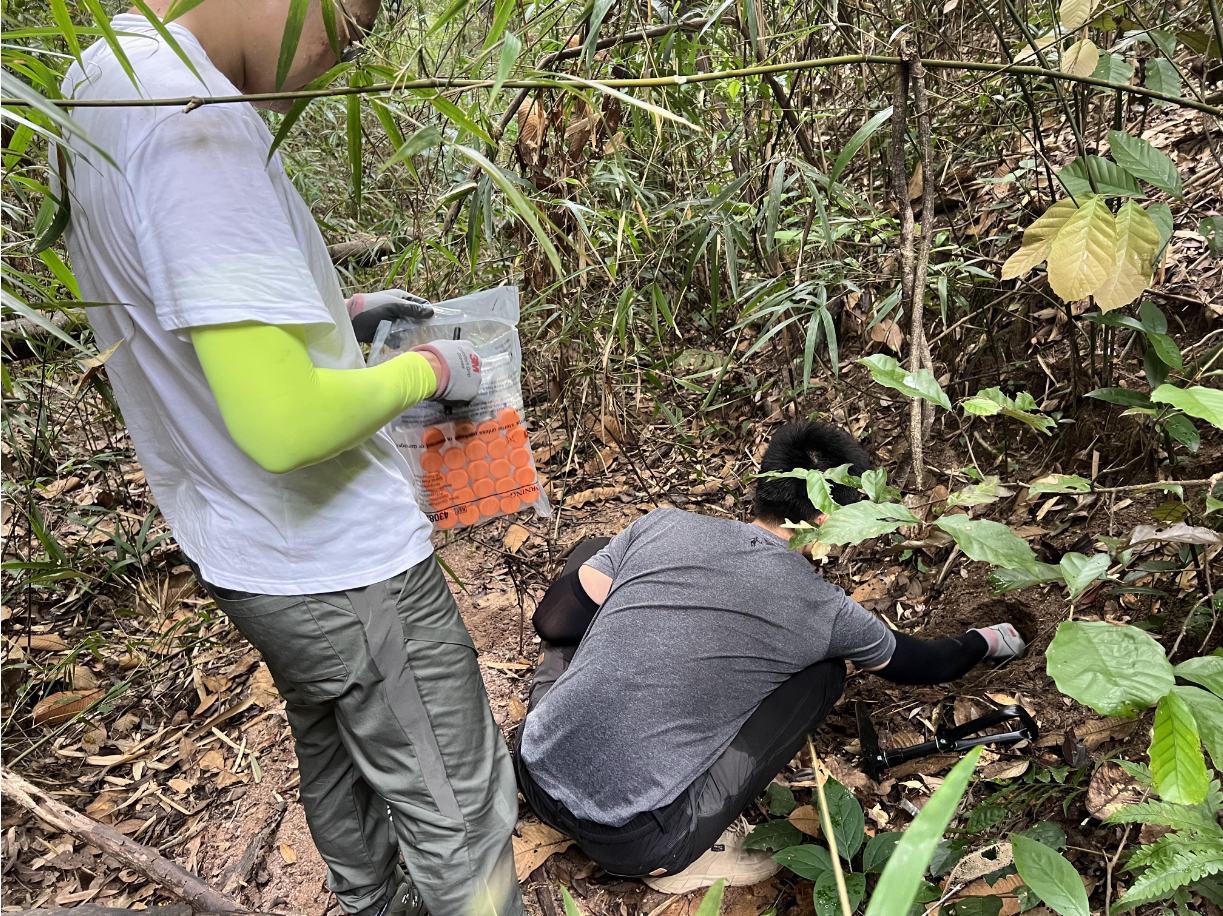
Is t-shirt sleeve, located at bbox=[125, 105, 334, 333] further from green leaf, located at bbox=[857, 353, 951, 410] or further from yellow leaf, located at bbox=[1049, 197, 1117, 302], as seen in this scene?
yellow leaf, located at bbox=[1049, 197, 1117, 302]

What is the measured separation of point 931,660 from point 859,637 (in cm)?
20

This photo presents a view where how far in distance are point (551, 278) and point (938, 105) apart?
104 cm

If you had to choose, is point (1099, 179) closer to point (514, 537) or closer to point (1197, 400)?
point (1197, 400)

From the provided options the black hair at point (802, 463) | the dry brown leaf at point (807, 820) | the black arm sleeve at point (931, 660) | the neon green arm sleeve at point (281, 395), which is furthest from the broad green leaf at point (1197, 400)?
the dry brown leaf at point (807, 820)

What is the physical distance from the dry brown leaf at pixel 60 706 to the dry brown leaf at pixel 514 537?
117 cm

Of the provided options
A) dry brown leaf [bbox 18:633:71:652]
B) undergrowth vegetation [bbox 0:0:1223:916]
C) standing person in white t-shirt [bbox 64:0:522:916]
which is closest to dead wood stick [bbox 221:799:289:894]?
undergrowth vegetation [bbox 0:0:1223:916]

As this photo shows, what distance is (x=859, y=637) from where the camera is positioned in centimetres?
144

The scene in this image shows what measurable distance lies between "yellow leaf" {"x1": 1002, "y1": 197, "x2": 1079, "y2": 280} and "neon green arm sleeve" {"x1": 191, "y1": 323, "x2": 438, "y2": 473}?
0.85m

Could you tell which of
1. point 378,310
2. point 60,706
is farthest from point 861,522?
point 60,706

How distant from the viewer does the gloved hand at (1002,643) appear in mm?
1583

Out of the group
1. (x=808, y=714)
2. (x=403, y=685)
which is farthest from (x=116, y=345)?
(x=808, y=714)

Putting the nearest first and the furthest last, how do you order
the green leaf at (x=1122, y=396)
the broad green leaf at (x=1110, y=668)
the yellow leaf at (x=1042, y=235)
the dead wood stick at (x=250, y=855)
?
the broad green leaf at (x=1110, y=668) → the yellow leaf at (x=1042, y=235) → the green leaf at (x=1122, y=396) → the dead wood stick at (x=250, y=855)

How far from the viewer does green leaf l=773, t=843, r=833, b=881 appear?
4.12ft

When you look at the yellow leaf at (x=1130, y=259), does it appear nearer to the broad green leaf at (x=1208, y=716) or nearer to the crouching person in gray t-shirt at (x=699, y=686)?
the broad green leaf at (x=1208, y=716)
